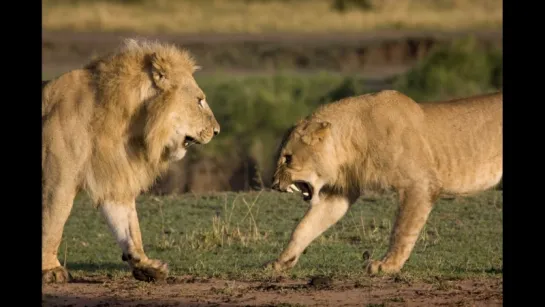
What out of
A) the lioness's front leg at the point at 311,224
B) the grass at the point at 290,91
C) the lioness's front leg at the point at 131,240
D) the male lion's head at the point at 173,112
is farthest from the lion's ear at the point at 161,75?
the grass at the point at 290,91

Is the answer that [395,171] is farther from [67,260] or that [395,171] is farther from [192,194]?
[192,194]

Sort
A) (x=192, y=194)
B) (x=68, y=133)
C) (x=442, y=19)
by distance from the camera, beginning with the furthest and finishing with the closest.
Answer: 1. (x=442, y=19)
2. (x=192, y=194)
3. (x=68, y=133)

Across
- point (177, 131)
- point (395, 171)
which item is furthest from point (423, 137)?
point (177, 131)

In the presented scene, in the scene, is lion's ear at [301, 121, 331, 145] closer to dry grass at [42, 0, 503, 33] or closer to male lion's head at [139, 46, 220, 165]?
male lion's head at [139, 46, 220, 165]

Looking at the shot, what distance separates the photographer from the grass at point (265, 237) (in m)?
8.63

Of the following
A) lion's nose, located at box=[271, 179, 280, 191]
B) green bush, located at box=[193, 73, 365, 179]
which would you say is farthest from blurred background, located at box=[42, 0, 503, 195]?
lion's nose, located at box=[271, 179, 280, 191]

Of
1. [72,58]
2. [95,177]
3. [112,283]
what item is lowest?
[112,283]

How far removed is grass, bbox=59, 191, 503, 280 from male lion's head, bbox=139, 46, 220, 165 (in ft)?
2.85

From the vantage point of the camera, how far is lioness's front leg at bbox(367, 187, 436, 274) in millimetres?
8117

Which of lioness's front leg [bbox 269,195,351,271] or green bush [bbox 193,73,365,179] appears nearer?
lioness's front leg [bbox 269,195,351,271]

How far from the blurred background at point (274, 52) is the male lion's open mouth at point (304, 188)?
4.59 metres

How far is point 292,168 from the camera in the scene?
8.30 m

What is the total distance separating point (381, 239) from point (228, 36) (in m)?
18.7

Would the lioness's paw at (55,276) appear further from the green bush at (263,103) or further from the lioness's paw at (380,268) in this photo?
the green bush at (263,103)
